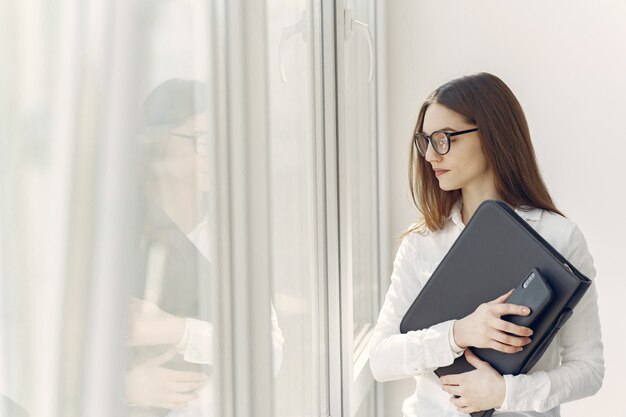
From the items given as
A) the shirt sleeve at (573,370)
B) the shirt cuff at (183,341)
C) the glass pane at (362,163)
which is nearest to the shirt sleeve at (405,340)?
the shirt sleeve at (573,370)

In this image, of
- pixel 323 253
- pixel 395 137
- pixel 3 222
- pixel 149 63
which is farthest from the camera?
pixel 395 137

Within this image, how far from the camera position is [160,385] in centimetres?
77

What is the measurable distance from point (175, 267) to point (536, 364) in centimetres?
77

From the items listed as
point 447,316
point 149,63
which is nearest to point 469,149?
point 447,316

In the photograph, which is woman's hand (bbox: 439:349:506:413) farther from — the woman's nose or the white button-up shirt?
the woman's nose

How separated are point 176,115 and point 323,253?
2.86ft

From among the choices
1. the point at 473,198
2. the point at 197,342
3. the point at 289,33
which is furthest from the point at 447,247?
the point at 197,342

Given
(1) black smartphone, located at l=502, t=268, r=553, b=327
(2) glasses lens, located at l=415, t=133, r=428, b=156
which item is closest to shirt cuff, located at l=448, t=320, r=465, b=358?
(1) black smartphone, located at l=502, t=268, r=553, b=327

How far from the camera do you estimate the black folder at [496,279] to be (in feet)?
3.45

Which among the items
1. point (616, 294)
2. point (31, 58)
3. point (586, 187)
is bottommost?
point (616, 294)

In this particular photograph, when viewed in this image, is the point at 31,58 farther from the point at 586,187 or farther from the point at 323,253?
the point at 586,187

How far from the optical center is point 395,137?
235 cm

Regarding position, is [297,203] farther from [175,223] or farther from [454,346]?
[175,223]

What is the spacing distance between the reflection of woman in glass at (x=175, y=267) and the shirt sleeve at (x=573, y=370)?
1.84 ft
